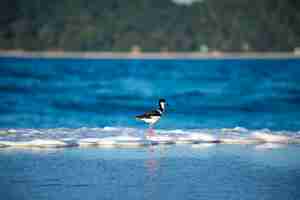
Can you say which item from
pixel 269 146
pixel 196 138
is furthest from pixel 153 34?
pixel 269 146

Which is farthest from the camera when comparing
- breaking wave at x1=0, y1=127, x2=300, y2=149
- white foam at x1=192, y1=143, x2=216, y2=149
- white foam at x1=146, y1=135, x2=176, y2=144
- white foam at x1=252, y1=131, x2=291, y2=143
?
white foam at x1=252, y1=131, x2=291, y2=143

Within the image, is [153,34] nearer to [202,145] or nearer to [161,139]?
[161,139]

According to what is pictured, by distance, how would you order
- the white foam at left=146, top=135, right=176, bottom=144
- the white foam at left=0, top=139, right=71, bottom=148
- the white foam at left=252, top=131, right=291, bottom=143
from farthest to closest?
the white foam at left=252, top=131, right=291, bottom=143, the white foam at left=146, top=135, right=176, bottom=144, the white foam at left=0, top=139, right=71, bottom=148

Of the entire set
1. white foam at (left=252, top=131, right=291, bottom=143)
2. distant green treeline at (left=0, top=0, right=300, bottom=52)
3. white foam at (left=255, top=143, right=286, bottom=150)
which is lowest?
white foam at (left=255, top=143, right=286, bottom=150)

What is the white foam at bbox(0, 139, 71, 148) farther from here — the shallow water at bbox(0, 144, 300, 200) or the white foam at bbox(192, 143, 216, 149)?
the white foam at bbox(192, 143, 216, 149)

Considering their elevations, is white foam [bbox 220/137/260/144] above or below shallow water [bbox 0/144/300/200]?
above

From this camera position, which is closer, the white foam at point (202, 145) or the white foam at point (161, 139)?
the white foam at point (202, 145)

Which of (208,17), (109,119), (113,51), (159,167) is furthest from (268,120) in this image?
(208,17)

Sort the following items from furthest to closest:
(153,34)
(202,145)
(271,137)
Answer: (153,34), (271,137), (202,145)

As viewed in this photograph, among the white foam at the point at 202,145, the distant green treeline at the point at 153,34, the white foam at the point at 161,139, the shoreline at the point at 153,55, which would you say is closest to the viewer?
the white foam at the point at 202,145

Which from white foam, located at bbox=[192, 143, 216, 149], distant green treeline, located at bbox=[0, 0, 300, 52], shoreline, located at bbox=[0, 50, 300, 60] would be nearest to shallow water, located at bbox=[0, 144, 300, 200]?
white foam, located at bbox=[192, 143, 216, 149]

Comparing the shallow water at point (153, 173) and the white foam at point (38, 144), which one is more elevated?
the white foam at point (38, 144)

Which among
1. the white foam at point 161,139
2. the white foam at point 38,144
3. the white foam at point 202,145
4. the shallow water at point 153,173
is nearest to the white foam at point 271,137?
the shallow water at point 153,173

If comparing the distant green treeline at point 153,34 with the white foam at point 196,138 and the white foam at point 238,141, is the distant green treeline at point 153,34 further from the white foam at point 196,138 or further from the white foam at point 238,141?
the white foam at point 238,141
